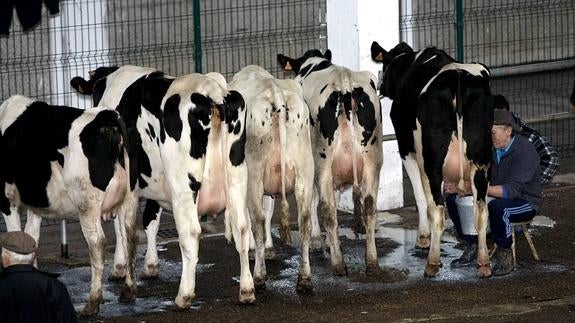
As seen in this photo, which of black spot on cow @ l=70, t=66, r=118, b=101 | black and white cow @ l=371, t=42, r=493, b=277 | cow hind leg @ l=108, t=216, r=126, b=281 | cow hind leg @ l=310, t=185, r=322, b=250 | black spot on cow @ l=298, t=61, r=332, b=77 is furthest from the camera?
cow hind leg @ l=310, t=185, r=322, b=250

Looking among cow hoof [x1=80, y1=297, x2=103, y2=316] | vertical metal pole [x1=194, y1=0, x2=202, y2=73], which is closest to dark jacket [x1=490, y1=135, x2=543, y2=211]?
cow hoof [x1=80, y1=297, x2=103, y2=316]

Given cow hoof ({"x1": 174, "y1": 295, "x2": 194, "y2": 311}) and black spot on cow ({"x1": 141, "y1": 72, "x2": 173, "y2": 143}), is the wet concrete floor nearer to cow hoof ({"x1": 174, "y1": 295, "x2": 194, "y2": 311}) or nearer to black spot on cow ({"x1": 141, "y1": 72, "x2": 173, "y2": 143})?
cow hoof ({"x1": 174, "y1": 295, "x2": 194, "y2": 311})

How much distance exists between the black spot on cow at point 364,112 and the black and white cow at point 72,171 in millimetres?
2353

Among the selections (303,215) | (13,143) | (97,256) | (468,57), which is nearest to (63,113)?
(13,143)

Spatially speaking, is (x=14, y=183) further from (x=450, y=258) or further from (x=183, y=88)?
(x=450, y=258)

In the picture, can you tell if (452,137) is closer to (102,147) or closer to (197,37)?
(102,147)

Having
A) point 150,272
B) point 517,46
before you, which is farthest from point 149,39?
point 150,272

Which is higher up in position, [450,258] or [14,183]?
[14,183]

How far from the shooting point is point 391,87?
14.7 metres

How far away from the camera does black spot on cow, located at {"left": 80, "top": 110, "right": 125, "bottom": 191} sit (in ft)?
36.9

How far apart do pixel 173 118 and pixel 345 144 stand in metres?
2.03

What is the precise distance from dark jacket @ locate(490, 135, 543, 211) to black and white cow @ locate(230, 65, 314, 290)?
1.95m

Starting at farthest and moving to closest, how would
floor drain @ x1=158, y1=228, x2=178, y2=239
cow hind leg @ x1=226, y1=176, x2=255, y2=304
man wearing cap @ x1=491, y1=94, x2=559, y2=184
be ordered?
floor drain @ x1=158, y1=228, x2=178, y2=239 < man wearing cap @ x1=491, y1=94, x2=559, y2=184 < cow hind leg @ x1=226, y1=176, x2=255, y2=304

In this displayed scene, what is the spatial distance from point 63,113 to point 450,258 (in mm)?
4330
